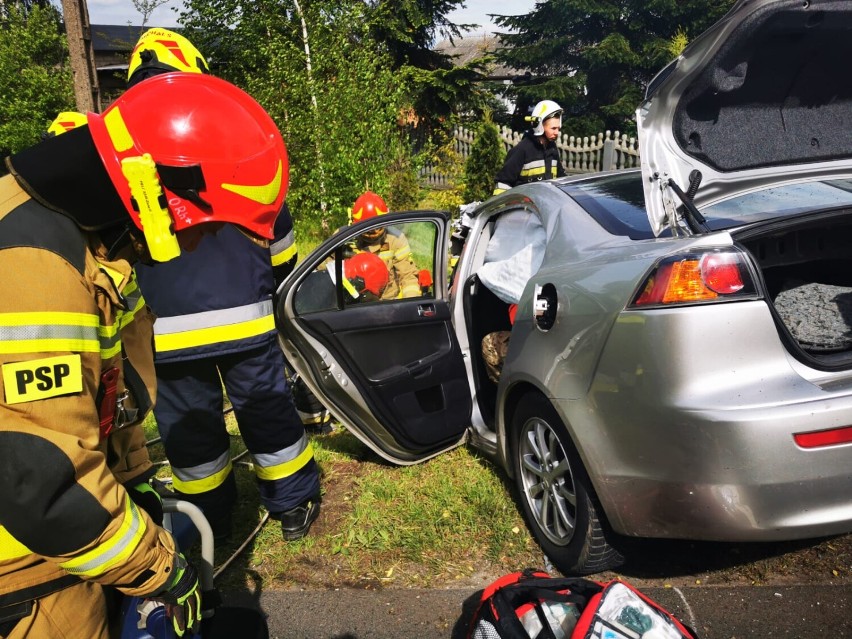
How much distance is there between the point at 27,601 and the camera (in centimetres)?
138

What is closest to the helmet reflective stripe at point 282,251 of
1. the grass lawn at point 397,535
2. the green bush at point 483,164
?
the grass lawn at point 397,535

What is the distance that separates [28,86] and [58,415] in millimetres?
14548

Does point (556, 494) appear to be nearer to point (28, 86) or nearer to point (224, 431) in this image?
point (224, 431)

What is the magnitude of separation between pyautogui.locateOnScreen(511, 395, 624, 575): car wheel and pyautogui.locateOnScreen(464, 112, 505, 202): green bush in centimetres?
900

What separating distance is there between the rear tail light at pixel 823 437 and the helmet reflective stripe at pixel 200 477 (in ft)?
7.49

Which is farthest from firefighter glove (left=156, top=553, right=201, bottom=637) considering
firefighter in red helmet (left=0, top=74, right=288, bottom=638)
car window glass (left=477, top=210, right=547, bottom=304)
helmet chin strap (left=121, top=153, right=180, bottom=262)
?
car window glass (left=477, top=210, right=547, bottom=304)

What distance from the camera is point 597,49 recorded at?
794 inches

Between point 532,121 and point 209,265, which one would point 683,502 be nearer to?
point 209,265

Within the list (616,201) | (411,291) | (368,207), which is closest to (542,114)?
(368,207)

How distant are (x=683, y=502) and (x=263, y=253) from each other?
1898mm

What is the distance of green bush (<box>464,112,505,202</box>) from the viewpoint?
1151cm

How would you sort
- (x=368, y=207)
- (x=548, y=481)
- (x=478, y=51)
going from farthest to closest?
1. (x=478, y=51)
2. (x=368, y=207)
3. (x=548, y=481)

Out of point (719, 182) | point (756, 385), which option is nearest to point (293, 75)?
point (719, 182)

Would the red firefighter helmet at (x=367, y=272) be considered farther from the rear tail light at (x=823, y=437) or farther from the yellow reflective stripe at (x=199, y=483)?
the rear tail light at (x=823, y=437)
